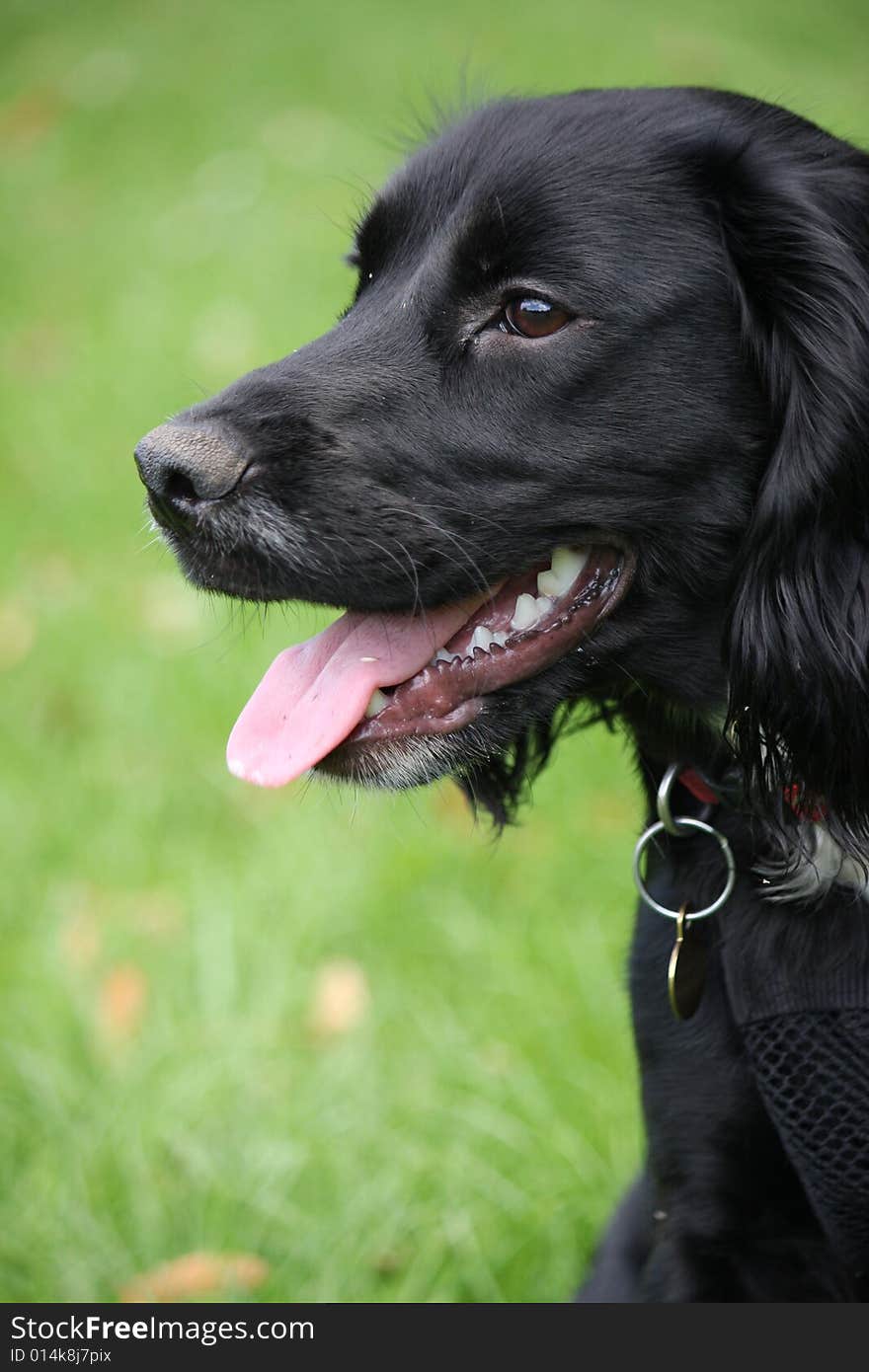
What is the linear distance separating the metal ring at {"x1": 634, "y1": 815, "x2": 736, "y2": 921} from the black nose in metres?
0.78

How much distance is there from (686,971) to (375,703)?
0.57 meters

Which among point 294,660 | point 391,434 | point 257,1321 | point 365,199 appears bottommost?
point 257,1321

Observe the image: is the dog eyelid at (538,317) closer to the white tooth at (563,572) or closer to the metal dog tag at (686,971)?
the white tooth at (563,572)

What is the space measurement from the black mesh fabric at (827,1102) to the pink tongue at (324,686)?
687 mm

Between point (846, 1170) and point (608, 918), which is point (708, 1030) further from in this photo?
point (608, 918)

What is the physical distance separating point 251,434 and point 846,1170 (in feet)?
4.00

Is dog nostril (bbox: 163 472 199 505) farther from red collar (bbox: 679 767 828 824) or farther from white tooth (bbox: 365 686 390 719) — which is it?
red collar (bbox: 679 767 828 824)

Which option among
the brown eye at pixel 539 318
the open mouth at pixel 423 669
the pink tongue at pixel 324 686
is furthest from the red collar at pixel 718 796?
the brown eye at pixel 539 318

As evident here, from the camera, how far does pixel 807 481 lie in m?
1.72

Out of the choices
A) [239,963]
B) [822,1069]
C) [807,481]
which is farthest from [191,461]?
[239,963]

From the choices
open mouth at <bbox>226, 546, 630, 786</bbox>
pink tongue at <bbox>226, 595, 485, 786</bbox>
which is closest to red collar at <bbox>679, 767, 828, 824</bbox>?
open mouth at <bbox>226, 546, 630, 786</bbox>

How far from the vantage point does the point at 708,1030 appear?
6.51ft

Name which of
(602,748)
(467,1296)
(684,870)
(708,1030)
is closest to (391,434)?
(684,870)

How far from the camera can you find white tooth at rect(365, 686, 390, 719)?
1.90m
